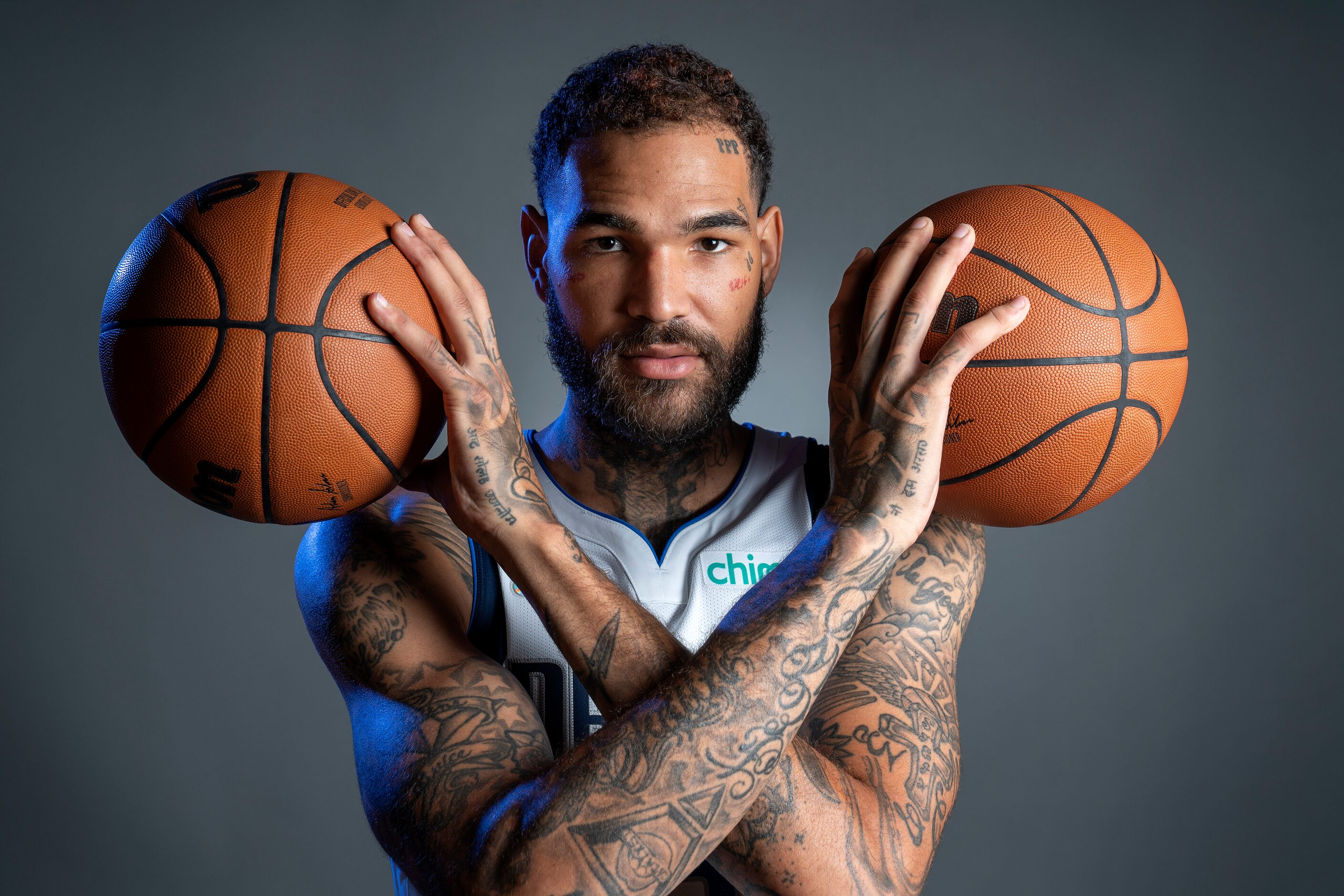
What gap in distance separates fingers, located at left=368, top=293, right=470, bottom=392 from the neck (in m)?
0.57

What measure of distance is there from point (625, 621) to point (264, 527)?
2.69m

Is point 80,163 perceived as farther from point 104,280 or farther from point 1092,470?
point 1092,470

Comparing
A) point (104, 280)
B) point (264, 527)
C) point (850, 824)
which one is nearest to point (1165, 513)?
point (850, 824)

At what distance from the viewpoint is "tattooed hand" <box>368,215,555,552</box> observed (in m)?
1.62

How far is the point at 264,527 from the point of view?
3848 mm

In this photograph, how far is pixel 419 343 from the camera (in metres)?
1.62

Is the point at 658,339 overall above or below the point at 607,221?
below

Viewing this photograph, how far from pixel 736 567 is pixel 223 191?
119 centimetres

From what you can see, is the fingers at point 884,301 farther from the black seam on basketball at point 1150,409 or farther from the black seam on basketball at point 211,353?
the black seam on basketball at point 211,353

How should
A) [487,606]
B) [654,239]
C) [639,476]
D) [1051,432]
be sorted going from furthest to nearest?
[639,476] < [487,606] < [654,239] < [1051,432]
